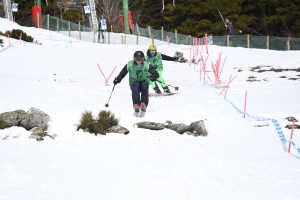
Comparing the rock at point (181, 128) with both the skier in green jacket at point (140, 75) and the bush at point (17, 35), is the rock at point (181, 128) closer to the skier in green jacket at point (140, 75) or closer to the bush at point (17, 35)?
the skier in green jacket at point (140, 75)

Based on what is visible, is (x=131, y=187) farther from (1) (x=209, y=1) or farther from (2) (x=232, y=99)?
(1) (x=209, y=1)

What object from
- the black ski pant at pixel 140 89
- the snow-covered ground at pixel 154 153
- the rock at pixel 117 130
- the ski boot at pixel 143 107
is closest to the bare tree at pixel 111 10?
the snow-covered ground at pixel 154 153

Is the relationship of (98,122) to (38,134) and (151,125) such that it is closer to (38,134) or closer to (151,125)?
(151,125)

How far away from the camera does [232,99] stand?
12.8 meters

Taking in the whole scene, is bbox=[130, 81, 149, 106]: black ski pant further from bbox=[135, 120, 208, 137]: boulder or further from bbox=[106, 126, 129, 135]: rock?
bbox=[106, 126, 129, 135]: rock

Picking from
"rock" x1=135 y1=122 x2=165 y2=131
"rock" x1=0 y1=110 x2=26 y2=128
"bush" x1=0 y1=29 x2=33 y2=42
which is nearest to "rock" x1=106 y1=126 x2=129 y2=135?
"rock" x1=135 y1=122 x2=165 y2=131

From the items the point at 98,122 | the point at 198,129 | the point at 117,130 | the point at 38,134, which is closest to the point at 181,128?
the point at 198,129

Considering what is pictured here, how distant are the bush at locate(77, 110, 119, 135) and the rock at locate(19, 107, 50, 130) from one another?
1.79 feet

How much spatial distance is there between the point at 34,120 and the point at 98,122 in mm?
1001

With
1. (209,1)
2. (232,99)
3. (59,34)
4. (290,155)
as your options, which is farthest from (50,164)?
(209,1)

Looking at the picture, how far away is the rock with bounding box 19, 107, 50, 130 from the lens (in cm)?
792

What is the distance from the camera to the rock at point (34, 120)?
312 inches

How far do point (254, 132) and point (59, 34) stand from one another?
29165 millimetres

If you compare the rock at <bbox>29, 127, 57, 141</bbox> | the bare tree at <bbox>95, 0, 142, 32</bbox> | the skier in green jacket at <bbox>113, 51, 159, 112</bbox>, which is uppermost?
the bare tree at <bbox>95, 0, 142, 32</bbox>
